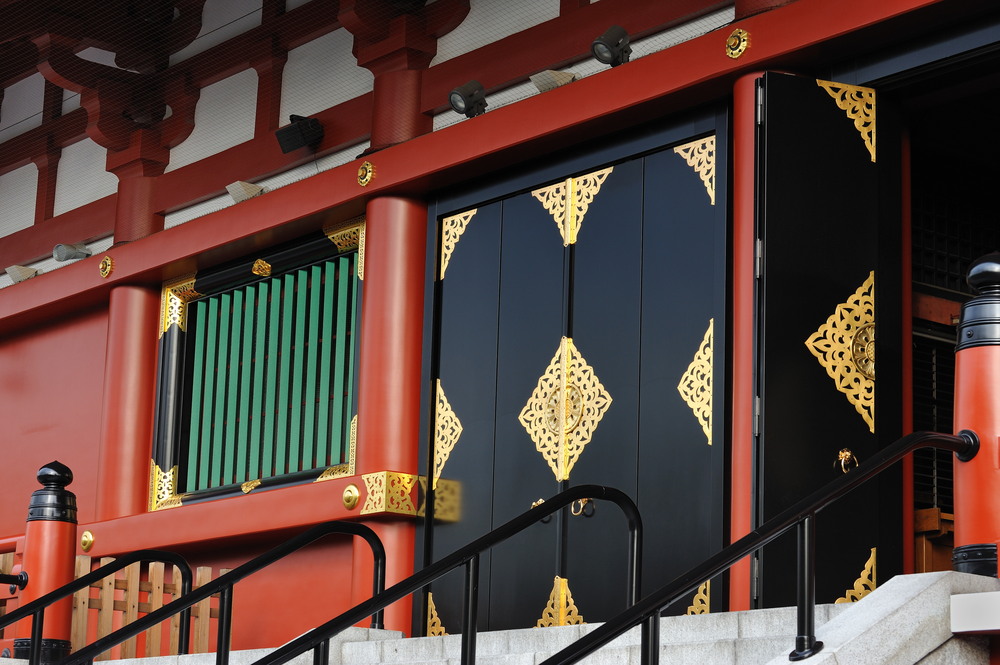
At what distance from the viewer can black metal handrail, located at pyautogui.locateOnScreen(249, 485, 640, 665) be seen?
416 centimetres

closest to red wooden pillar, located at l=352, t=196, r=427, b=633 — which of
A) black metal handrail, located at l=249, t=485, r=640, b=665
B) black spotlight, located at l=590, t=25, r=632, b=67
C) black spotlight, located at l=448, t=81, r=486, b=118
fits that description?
black spotlight, located at l=448, t=81, r=486, b=118

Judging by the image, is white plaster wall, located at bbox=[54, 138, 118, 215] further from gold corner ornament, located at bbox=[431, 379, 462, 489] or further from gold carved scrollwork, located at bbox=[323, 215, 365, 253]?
gold corner ornament, located at bbox=[431, 379, 462, 489]

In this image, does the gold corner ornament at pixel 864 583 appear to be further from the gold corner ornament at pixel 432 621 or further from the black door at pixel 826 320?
the gold corner ornament at pixel 432 621

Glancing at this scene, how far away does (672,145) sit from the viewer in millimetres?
6539

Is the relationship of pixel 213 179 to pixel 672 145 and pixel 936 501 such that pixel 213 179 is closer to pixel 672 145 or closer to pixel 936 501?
pixel 672 145

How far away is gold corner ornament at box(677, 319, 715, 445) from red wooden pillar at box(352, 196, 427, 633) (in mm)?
1674

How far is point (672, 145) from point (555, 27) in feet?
3.26

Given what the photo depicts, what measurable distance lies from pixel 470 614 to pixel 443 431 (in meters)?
2.80

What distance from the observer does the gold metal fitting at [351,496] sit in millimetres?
A: 7242

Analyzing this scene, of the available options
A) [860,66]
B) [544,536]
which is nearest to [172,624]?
[544,536]

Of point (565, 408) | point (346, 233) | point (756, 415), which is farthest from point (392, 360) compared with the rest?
point (756, 415)

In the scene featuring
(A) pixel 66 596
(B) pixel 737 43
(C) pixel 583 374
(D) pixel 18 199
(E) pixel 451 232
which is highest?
(D) pixel 18 199

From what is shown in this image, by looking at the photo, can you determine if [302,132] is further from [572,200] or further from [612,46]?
[612,46]

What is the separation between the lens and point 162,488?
872cm
